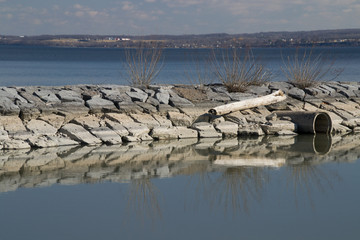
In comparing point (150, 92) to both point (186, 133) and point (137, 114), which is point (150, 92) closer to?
point (137, 114)

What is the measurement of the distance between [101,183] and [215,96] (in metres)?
5.11

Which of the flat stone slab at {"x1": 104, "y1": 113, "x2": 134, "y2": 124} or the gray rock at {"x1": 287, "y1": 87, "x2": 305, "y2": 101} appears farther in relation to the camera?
the gray rock at {"x1": 287, "y1": 87, "x2": 305, "y2": 101}

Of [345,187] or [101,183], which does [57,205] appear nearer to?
[101,183]

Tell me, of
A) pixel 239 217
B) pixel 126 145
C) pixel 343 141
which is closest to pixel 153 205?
pixel 239 217

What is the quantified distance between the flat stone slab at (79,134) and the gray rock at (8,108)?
2.79ft

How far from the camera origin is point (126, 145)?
11125mm

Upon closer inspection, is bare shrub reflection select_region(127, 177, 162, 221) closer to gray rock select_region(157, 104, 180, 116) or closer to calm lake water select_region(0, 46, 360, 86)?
gray rock select_region(157, 104, 180, 116)

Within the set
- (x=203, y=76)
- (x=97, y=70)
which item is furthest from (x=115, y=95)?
(x=97, y=70)

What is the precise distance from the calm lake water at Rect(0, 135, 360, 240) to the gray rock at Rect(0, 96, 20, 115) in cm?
105

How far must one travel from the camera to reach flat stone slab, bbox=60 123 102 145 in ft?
36.2

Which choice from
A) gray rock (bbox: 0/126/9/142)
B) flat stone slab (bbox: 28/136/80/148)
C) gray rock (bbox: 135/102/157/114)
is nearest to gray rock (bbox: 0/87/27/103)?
gray rock (bbox: 0/126/9/142)

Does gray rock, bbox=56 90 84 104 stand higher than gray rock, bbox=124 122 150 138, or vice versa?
gray rock, bbox=56 90 84 104

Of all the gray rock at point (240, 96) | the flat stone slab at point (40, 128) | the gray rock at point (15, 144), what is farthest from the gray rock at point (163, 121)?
the gray rock at point (15, 144)

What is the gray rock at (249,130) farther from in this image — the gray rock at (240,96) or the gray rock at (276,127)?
the gray rock at (240,96)
